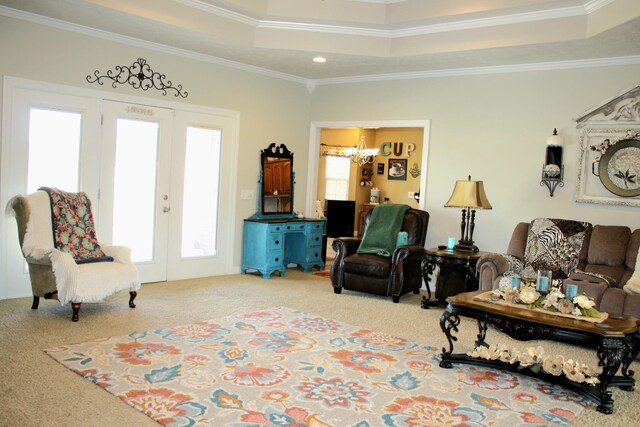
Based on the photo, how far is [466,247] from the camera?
6023 mm

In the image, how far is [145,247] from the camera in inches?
250

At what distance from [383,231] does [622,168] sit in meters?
2.55

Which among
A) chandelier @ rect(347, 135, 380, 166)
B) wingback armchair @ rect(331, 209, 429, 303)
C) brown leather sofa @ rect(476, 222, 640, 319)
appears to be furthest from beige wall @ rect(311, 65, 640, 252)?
chandelier @ rect(347, 135, 380, 166)

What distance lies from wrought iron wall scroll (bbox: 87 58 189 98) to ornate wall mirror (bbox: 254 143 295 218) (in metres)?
1.51

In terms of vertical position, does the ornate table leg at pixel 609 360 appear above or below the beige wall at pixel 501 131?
below

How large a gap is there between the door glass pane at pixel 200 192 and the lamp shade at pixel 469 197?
2.92 meters

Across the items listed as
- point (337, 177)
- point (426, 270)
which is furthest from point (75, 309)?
point (337, 177)

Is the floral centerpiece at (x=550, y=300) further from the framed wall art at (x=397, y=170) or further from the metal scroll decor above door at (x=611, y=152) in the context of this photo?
the framed wall art at (x=397, y=170)

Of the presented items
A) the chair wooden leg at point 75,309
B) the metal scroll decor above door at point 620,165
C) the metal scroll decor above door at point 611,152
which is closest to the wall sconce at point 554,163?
the metal scroll decor above door at point 611,152

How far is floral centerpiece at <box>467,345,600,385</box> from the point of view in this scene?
3551mm

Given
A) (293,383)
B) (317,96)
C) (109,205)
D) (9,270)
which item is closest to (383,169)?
(317,96)

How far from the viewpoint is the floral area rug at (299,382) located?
3.08 metres

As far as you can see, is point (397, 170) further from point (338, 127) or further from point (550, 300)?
point (550, 300)

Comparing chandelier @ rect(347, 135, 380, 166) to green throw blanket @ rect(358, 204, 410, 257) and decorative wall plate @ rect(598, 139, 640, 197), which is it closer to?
green throw blanket @ rect(358, 204, 410, 257)
